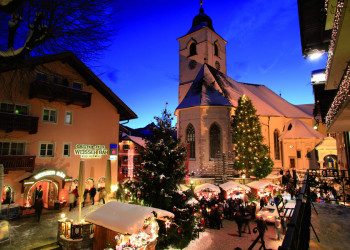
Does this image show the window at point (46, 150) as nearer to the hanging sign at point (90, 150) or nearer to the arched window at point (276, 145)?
the hanging sign at point (90, 150)

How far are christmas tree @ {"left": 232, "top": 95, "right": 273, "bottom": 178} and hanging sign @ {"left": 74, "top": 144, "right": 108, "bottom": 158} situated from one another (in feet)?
49.6

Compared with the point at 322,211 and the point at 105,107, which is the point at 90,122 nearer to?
the point at 105,107

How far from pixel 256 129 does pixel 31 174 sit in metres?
22.9

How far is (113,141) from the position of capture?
758 inches

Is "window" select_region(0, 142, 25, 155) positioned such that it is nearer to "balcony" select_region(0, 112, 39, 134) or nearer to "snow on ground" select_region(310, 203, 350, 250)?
"balcony" select_region(0, 112, 39, 134)

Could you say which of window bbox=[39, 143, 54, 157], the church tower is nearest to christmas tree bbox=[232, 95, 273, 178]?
the church tower

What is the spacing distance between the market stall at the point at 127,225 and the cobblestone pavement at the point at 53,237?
2928 millimetres

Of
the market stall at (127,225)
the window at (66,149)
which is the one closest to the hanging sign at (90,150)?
the window at (66,149)

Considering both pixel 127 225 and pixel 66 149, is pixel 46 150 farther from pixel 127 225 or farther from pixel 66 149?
pixel 127 225

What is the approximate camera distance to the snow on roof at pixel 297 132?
1289 inches

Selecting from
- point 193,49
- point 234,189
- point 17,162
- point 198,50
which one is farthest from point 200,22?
point 17,162

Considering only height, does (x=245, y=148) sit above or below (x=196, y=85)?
below

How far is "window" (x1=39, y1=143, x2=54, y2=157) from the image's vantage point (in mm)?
15027

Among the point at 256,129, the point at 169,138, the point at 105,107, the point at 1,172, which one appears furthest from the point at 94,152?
the point at 256,129
